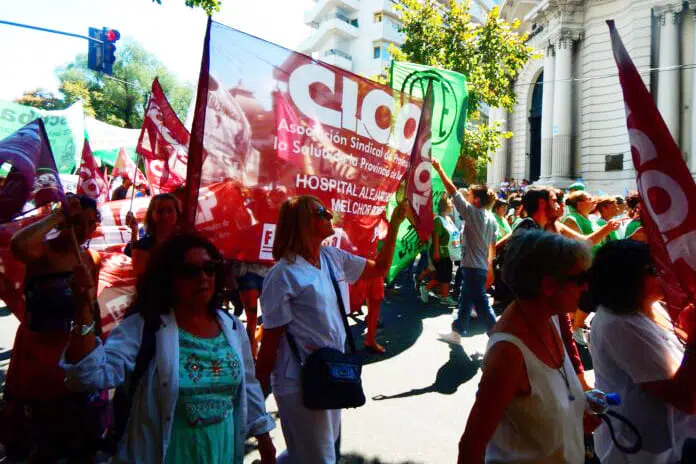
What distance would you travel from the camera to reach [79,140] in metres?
9.95

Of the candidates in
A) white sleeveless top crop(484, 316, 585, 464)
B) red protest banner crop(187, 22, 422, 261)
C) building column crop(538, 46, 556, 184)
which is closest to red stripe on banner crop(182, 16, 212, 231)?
red protest banner crop(187, 22, 422, 261)

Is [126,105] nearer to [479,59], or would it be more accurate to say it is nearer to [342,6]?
[342,6]

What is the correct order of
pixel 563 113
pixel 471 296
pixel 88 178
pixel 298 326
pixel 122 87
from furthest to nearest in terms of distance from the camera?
pixel 122 87 < pixel 563 113 < pixel 88 178 < pixel 471 296 < pixel 298 326

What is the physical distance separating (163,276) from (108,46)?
12065 mm

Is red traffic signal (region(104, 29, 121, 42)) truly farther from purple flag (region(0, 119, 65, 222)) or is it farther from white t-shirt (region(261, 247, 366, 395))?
white t-shirt (region(261, 247, 366, 395))

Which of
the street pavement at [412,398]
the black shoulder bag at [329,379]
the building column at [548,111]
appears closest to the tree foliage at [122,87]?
the building column at [548,111]

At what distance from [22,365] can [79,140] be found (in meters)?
8.30

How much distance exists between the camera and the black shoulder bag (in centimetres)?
236

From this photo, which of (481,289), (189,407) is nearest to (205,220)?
(189,407)

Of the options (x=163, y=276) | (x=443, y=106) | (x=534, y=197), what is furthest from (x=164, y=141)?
(x=163, y=276)

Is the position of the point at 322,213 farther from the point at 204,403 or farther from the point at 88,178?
the point at 88,178

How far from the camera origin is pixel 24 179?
2.82m

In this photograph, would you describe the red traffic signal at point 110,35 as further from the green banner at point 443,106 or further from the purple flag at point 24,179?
the purple flag at point 24,179

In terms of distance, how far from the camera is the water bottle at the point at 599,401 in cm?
191
